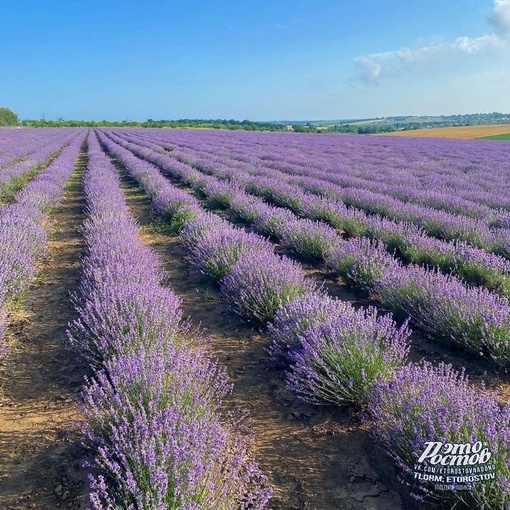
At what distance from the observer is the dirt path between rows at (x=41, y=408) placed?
2.32 metres

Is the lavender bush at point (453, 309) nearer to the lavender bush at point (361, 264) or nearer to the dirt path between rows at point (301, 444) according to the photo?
the lavender bush at point (361, 264)

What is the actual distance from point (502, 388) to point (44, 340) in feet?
12.1

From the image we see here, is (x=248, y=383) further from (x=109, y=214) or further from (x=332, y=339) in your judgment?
(x=109, y=214)

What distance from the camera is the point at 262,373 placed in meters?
3.42

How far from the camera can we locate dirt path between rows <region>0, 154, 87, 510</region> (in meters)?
2.32

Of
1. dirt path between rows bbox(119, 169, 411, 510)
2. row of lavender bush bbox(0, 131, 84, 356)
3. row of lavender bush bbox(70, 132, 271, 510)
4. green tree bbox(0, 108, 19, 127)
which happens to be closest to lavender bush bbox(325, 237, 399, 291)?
dirt path between rows bbox(119, 169, 411, 510)

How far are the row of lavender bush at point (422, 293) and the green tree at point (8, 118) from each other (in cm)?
7752

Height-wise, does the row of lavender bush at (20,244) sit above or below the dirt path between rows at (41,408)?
above

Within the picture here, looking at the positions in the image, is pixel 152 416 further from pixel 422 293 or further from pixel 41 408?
pixel 422 293

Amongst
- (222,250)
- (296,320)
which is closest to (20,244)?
(222,250)

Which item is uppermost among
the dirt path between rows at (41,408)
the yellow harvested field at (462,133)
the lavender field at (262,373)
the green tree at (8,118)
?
the green tree at (8,118)

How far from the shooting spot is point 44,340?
399cm

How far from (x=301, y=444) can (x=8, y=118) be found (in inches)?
3424

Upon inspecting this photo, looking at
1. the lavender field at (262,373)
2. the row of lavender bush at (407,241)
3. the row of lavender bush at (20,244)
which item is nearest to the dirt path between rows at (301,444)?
the lavender field at (262,373)
